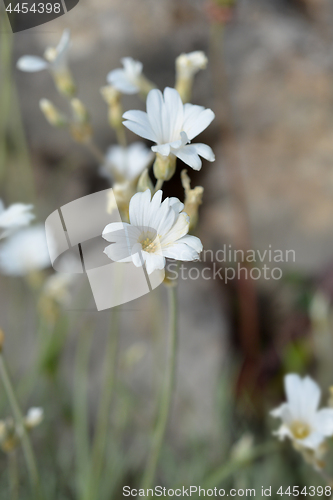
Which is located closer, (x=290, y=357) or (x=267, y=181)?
(x=290, y=357)

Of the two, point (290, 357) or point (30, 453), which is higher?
point (30, 453)

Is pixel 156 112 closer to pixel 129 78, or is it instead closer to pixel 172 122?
pixel 172 122

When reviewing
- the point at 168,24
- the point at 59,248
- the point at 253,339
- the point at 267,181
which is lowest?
the point at 253,339

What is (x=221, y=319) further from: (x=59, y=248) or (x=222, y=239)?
(x=59, y=248)

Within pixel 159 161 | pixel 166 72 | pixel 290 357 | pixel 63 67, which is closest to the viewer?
pixel 159 161

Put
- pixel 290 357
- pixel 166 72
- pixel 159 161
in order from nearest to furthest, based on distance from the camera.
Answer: pixel 159 161 < pixel 290 357 < pixel 166 72

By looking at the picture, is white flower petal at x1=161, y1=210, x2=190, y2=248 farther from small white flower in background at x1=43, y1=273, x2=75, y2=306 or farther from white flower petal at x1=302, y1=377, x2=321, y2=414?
small white flower in background at x1=43, y1=273, x2=75, y2=306

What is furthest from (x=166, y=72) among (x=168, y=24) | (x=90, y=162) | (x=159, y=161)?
(x=159, y=161)
